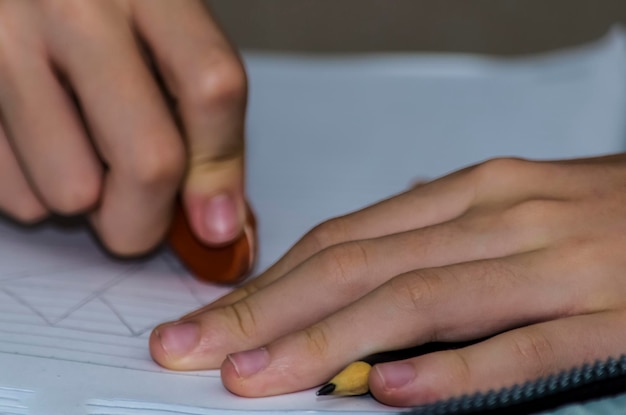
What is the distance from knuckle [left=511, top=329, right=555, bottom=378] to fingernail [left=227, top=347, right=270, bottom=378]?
11cm

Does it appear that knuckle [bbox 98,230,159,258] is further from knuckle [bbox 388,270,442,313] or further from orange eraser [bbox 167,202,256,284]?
knuckle [bbox 388,270,442,313]

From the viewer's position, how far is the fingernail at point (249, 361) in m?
0.37

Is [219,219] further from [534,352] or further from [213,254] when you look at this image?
[534,352]

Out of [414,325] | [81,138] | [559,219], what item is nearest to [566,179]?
[559,219]

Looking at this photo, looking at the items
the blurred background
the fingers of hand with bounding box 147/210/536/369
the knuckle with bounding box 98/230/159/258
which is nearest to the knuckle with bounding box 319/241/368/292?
the fingers of hand with bounding box 147/210/536/369

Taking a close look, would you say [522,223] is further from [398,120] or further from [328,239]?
[398,120]

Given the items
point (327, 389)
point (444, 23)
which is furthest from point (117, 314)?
point (444, 23)

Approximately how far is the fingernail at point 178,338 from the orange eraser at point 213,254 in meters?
0.08

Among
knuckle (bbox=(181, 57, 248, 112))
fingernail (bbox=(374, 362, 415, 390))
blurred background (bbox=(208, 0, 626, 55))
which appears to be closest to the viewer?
fingernail (bbox=(374, 362, 415, 390))

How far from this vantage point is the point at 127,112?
0.44m

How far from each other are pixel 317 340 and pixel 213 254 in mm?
120

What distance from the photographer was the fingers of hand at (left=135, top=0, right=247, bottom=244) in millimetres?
454

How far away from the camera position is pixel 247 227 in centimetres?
49

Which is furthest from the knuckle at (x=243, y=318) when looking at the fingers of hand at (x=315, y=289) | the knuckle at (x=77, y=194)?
the knuckle at (x=77, y=194)
